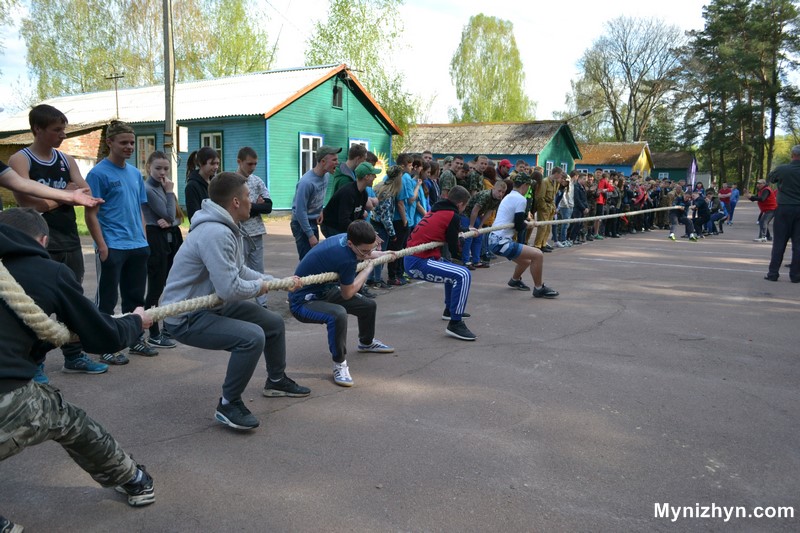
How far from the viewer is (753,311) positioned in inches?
326

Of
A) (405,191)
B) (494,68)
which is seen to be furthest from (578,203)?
(494,68)

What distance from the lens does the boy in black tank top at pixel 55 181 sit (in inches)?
179

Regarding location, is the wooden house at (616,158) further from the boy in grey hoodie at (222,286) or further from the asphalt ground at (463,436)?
the boy in grey hoodie at (222,286)

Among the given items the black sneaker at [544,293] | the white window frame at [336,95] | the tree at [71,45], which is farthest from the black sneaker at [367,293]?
the tree at [71,45]

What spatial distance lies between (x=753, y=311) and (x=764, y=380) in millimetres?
3346

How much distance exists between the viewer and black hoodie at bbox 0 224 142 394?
2520 millimetres

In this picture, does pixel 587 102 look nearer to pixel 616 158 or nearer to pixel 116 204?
pixel 616 158

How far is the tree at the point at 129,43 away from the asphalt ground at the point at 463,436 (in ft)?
113

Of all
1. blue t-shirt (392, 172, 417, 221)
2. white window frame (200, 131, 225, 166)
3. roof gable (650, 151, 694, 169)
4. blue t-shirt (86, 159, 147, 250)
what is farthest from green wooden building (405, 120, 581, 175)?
blue t-shirt (86, 159, 147, 250)

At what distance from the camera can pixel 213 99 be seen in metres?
26.7

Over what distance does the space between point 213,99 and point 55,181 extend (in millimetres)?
23528

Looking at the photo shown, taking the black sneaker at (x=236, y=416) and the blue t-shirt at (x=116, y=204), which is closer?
the black sneaker at (x=236, y=416)

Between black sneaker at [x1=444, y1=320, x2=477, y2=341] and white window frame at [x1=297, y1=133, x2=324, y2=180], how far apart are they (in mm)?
19643

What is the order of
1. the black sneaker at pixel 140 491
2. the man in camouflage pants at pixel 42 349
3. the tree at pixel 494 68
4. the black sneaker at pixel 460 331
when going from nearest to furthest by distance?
the man in camouflage pants at pixel 42 349 < the black sneaker at pixel 140 491 < the black sneaker at pixel 460 331 < the tree at pixel 494 68
